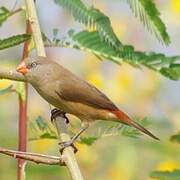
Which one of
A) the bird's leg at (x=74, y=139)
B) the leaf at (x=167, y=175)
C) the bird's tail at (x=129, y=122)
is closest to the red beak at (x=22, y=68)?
the bird's leg at (x=74, y=139)

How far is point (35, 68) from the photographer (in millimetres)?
2232

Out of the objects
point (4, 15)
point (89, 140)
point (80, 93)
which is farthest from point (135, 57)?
point (80, 93)

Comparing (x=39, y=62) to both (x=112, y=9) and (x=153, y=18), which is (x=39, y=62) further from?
(x=112, y=9)

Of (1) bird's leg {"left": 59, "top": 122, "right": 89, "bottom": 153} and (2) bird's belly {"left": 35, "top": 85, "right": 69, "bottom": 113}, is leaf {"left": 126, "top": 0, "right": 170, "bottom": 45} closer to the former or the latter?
(1) bird's leg {"left": 59, "top": 122, "right": 89, "bottom": 153}

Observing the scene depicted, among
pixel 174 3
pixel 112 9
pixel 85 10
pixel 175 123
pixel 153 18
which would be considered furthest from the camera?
pixel 112 9

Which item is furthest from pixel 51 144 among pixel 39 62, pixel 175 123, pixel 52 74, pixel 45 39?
pixel 45 39

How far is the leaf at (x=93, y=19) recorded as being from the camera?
1844 millimetres

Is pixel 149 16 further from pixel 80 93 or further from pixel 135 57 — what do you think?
pixel 80 93

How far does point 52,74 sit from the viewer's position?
2.37 meters

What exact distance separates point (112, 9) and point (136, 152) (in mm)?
874

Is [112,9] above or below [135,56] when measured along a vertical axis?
above

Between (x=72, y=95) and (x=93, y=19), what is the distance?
0.56 meters

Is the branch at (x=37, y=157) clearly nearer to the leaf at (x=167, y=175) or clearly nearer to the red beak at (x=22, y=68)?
the leaf at (x=167, y=175)

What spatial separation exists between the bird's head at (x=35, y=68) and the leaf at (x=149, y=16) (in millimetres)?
435
